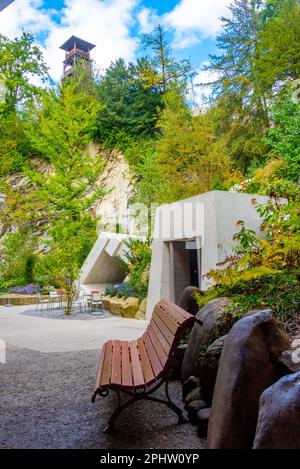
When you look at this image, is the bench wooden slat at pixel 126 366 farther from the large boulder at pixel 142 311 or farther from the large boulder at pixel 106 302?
the large boulder at pixel 106 302

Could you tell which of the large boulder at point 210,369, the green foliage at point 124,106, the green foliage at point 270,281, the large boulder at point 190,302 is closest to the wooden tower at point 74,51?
the green foliage at point 124,106

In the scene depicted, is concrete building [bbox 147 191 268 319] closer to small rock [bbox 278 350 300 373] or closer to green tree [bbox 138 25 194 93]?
small rock [bbox 278 350 300 373]

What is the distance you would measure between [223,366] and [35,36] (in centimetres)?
2138

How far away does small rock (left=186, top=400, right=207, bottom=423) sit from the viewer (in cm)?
243

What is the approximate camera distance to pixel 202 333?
118 inches

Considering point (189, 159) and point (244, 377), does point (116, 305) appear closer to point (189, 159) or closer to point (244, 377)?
point (189, 159)

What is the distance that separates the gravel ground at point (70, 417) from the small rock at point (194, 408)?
7 centimetres

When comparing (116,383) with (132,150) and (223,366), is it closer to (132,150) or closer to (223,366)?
(223,366)

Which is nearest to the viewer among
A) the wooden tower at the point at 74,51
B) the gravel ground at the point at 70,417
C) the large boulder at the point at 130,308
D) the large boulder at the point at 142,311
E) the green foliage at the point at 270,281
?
the gravel ground at the point at 70,417

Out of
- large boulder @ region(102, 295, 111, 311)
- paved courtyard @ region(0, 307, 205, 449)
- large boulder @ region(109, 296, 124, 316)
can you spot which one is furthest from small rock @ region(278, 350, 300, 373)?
large boulder @ region(102, 295, 111, 311)

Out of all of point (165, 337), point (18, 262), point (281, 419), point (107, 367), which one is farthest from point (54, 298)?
point (281, 419)

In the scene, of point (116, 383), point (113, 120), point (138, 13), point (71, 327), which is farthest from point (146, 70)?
point (116, 383)

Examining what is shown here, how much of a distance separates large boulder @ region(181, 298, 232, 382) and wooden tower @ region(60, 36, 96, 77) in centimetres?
2484

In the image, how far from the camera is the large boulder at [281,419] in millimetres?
1325
